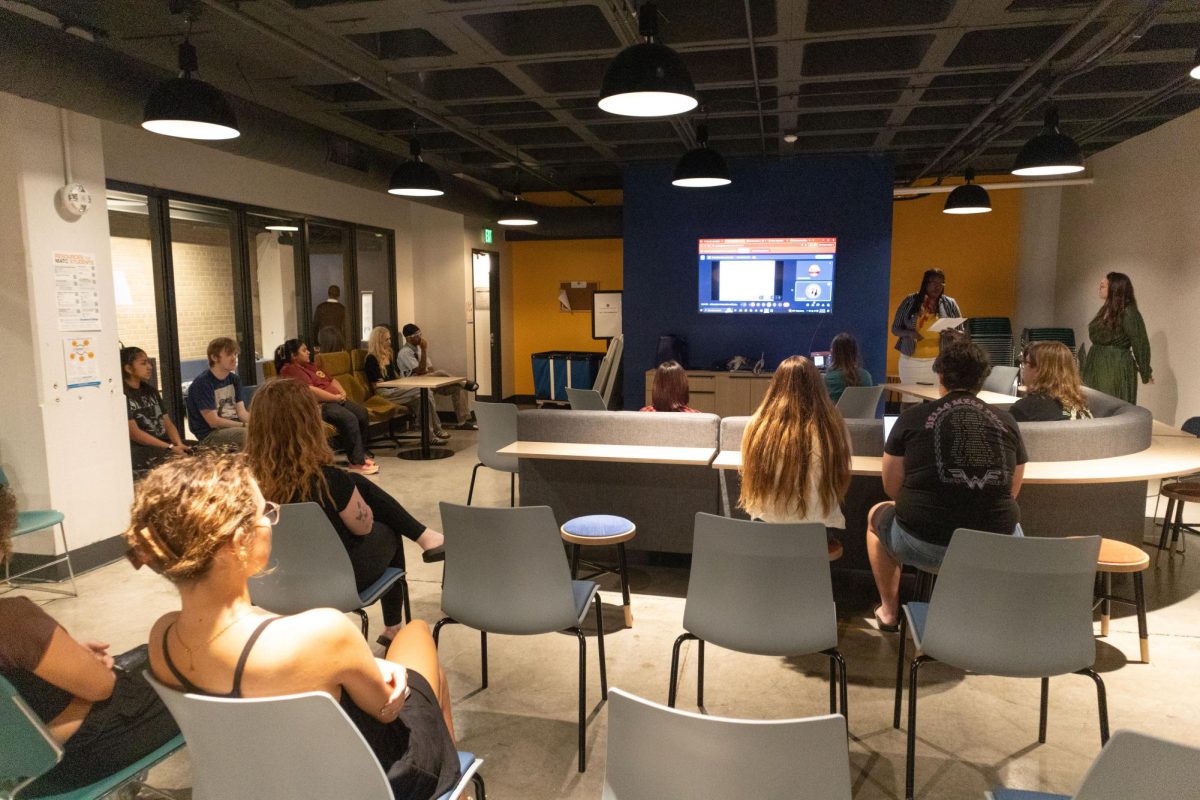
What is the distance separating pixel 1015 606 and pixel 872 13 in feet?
11.6

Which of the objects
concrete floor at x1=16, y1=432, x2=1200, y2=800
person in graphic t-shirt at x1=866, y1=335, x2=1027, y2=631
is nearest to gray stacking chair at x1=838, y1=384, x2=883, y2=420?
concrete floor at x1=16, y1=432, x2=1200, y2=800

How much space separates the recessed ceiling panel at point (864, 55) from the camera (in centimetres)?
484

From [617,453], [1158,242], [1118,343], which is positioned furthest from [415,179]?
[1158,242]

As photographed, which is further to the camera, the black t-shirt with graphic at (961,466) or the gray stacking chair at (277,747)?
the black t-shirt with graphic at (961,466)

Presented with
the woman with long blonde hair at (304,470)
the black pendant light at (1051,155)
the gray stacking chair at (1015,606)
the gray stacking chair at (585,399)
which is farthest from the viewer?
the gray stacking chair at (585,399)

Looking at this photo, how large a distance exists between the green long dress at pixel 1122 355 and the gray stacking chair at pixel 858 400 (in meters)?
2.03

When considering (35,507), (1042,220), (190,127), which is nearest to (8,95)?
(190,127)

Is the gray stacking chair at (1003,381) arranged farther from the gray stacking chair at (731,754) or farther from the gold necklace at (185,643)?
the gold necklace at (185,643)

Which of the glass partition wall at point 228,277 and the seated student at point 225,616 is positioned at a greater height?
the glass partition wall at point 228,277

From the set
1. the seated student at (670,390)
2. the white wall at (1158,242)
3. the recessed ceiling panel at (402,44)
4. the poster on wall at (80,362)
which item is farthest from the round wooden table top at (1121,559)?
the poster on wall at (80,362)

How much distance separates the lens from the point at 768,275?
26.2 feet

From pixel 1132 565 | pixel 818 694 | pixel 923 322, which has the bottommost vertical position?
pixel 818 694

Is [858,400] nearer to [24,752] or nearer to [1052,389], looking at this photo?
[1052,389]

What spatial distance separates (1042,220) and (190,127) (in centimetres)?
954
